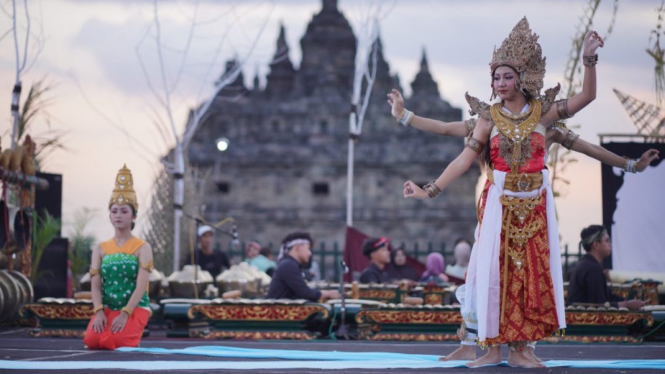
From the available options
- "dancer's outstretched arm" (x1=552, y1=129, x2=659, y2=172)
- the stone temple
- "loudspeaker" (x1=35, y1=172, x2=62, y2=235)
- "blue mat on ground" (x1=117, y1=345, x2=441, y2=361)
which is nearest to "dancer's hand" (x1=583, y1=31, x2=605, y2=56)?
"dancer's outstretched arm" (x1=552, y1=129, x2=659, y2=172)

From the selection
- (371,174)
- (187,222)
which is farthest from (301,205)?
(187,222)

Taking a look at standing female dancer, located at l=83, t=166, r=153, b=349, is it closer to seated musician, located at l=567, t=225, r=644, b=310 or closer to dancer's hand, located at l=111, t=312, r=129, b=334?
dancer's hand, located at l=111, t=312, r=129, b=334

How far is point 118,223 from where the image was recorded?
8.54 meters

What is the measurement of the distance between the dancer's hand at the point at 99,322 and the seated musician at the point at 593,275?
473 cm

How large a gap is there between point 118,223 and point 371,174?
139 ft

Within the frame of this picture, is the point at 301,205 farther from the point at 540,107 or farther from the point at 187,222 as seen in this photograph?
the point at 540,107

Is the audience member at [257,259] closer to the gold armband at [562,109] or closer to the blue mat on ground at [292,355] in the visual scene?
the blue mat on ground at [292,355]

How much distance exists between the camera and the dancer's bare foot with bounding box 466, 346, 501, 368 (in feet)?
21.7

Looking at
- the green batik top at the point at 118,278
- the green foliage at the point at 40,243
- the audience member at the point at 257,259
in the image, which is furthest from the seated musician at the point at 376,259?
the green batik top at the point at 118,278

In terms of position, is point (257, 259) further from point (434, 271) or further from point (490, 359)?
point (490, 359)

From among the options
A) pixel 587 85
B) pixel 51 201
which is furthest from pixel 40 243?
pixel 587 85

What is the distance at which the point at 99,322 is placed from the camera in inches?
328

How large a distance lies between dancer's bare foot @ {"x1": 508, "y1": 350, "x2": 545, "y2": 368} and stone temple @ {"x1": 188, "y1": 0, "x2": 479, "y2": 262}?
4166cm

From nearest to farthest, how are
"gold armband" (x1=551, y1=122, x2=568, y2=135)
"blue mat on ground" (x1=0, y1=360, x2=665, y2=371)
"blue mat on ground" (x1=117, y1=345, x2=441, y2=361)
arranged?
1. "blue mat on ground" (x1=0, y1=360, x2=665, y2=371)
2. "gold armband" (x1=551, y1=122, x2=568, y2=135)
3. "blue mat on ground" (x1=117, y1=345, x2=441, y2=361)
